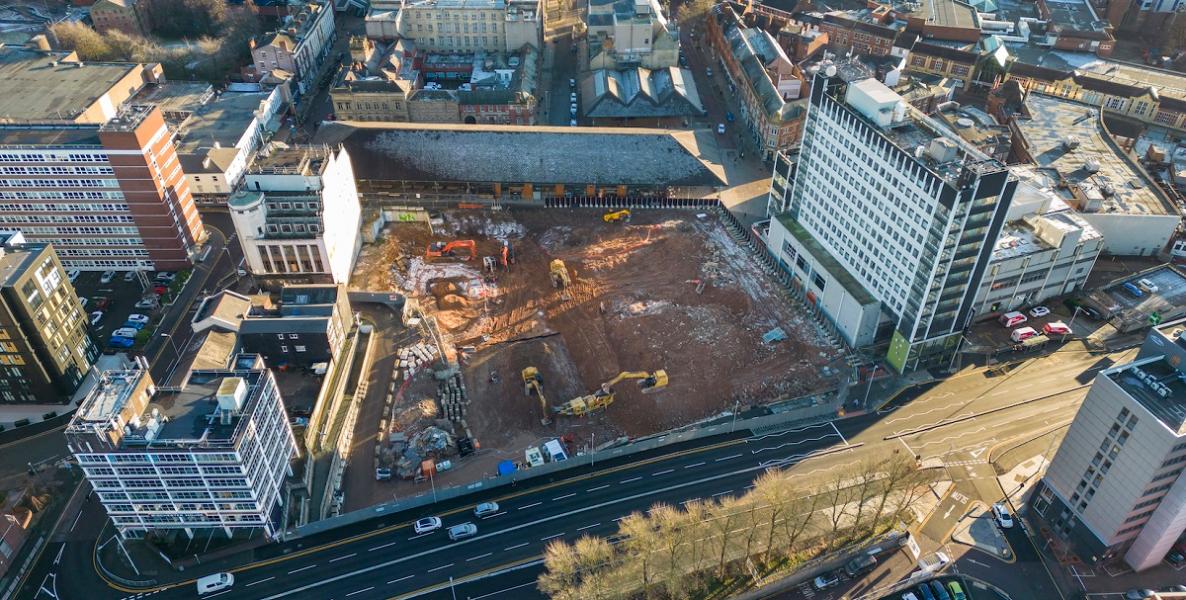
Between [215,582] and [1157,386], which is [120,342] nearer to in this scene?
[215,582]

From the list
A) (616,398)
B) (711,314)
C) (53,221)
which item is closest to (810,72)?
(711,314)

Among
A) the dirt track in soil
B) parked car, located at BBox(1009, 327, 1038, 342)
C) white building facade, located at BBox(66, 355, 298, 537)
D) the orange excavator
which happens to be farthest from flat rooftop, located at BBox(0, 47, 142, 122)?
parked car, located at BBox(1009, 327, 1038, 342)

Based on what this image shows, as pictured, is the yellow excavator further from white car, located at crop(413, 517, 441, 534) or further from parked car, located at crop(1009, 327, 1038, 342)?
parked car, located at crop(1009, 327, 1038, 342)

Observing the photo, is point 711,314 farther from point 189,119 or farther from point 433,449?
point 189,119

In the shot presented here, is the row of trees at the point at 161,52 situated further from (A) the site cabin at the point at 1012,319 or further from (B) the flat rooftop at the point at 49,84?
(A) the site cabin at the point at 1012,319

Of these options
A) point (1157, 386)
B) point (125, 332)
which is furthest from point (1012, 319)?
point (125, 332)

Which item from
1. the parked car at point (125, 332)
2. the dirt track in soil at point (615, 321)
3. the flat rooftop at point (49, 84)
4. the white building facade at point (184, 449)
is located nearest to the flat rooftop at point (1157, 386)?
the dirt track in soil at point (615, 321)
